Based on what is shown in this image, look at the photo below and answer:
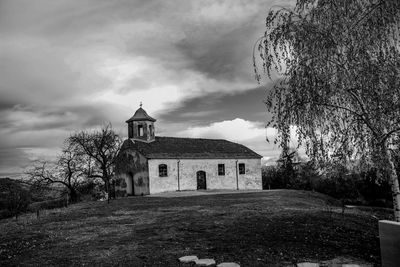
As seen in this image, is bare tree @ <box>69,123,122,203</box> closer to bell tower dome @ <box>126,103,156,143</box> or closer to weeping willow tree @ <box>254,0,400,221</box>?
bell tower dome @ <box>126,103,156,143</box>

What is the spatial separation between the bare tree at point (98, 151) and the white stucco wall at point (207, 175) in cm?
440

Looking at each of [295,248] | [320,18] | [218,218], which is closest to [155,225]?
[218,218]

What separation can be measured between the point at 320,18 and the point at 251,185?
35.2 metres

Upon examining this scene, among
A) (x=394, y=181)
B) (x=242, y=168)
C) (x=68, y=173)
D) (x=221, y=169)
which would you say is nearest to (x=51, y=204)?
(x=68, y=173)

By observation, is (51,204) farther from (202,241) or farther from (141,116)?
(202,241)

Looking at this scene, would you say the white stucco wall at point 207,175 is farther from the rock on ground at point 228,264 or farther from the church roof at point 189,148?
the rock on ground at point 228,264

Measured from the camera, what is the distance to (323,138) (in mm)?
8594

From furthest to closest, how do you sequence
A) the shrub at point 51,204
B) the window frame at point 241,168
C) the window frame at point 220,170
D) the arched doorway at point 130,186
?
1. the window frame at point 241,168
2. the window frame at point 220,170
3. the arched doorway at point 130,186
4. the shrub at point 51,204

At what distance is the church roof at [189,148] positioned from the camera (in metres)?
37.7

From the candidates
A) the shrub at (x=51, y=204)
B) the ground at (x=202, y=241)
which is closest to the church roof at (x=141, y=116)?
the shrub at (x=51, y=204)

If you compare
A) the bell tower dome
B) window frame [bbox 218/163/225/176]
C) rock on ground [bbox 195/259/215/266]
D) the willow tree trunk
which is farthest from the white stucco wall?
the willow tree trunk

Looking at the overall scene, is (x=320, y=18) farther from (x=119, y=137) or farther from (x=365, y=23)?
(x=119, y=137)

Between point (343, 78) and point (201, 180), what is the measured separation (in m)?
32.9

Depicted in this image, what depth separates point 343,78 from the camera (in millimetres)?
7789
